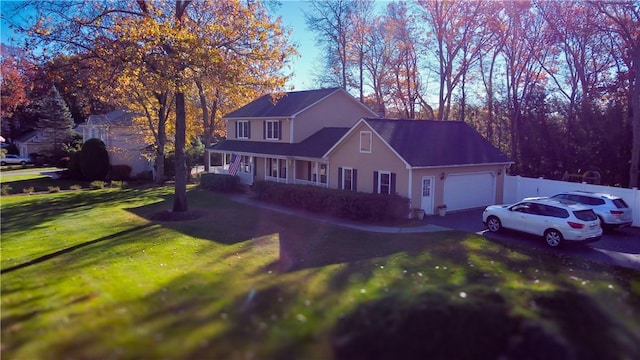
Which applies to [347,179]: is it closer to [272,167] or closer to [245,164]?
[272,167]

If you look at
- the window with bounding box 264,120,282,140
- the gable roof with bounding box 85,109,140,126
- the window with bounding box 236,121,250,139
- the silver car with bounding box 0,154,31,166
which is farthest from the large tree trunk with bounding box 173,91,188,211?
the silver car with bounding box 0,154,31,166

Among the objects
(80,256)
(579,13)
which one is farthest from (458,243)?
(579,13)

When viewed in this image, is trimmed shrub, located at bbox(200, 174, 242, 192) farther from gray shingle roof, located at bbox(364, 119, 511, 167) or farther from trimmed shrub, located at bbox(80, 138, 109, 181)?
trimmed shrub, located at bbox(80, 138, 109, 181)

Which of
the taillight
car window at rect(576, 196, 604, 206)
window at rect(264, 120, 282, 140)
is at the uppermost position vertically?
window at rect(264, 120, 282, 140)

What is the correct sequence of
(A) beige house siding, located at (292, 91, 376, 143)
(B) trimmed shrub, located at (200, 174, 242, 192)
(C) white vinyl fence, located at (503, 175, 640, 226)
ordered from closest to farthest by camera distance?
(C) white vinyl fence, located at (503, 175, 640, 226) < (A) beige house siding, located at (292, 91, 376, 143) < (B) trimmed shrub, located at (200, 174, 242, 192)

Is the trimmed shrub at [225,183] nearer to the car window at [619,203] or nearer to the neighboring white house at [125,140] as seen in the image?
the neighboring white house at [125,140]

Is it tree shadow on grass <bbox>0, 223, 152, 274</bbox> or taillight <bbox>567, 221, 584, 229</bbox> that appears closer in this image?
tree shadow on grass <bbox>0, 223, 152, 274</bbox>

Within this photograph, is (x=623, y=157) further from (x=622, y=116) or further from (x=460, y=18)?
(x=460, y=18)

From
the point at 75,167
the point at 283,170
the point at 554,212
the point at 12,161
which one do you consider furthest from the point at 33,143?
the point at 554,212
